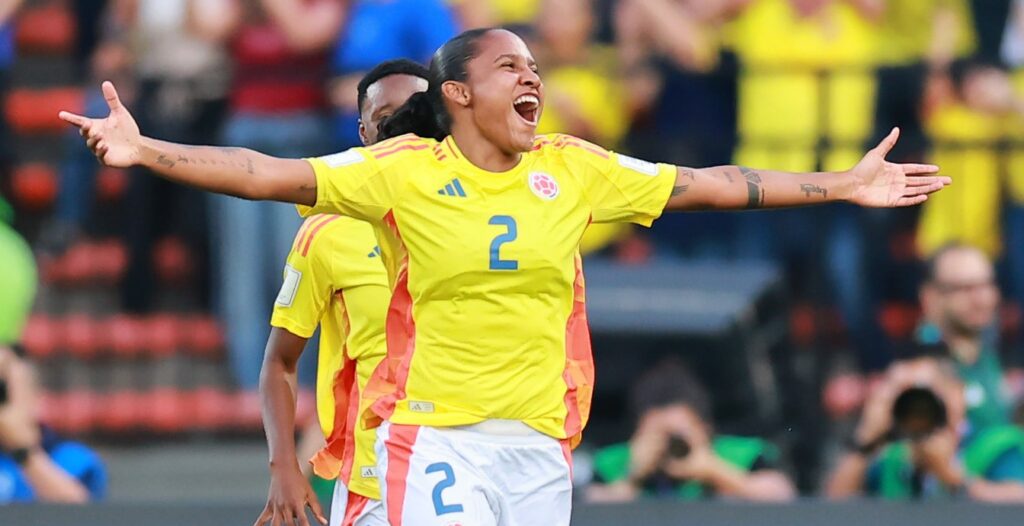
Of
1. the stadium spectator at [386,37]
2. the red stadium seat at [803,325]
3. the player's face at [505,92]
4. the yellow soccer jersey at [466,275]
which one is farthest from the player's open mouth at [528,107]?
the stadium spectator at [386,37]

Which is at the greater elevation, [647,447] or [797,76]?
[797,76]

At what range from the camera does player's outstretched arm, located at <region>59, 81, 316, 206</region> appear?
4676mm

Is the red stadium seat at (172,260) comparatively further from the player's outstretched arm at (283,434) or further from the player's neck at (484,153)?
the player's neck at (484,153)

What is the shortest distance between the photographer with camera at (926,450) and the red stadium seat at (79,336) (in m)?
4.10

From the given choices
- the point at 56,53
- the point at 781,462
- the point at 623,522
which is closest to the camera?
the point at 623,522

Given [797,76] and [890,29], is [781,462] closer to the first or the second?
[797,76]

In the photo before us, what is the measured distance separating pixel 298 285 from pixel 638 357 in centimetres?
367

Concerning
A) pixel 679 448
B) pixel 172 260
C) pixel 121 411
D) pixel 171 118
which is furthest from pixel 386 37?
pixel 679 448

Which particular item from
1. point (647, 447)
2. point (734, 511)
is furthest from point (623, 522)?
point (647, 447)

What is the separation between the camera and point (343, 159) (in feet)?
16.6

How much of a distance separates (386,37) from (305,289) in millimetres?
4435

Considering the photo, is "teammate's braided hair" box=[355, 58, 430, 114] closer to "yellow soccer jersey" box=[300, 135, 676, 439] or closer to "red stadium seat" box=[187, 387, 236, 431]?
"yellow soccer jersey" box=[300, 135, 676, 439]

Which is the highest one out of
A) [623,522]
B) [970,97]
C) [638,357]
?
[970,97]

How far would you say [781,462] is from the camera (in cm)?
936
